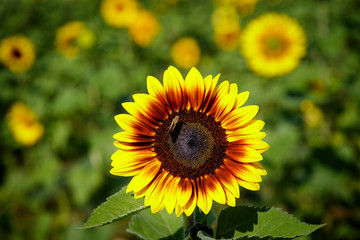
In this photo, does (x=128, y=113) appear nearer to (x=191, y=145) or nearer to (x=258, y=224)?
(x=191, y=145)

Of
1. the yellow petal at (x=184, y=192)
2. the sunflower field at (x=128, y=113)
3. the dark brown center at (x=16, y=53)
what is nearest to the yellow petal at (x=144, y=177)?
the yellow petal at (x=184, y=192)

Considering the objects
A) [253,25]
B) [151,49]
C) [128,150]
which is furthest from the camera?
A: [151,49]

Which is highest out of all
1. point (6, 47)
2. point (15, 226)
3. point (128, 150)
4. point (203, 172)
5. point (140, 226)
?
point (6, 47)

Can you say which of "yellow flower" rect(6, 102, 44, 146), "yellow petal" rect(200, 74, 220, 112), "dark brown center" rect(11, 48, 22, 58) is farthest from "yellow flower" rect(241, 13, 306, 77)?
"dark brown center" rect(11, 48, 22, 58)

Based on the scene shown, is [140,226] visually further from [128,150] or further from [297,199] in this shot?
[297,199]

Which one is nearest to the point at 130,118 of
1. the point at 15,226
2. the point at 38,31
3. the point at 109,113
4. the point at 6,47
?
the point at 109,113

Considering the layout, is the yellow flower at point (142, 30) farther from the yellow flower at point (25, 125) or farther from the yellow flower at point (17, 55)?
the yellow flower at point (25, 125)
